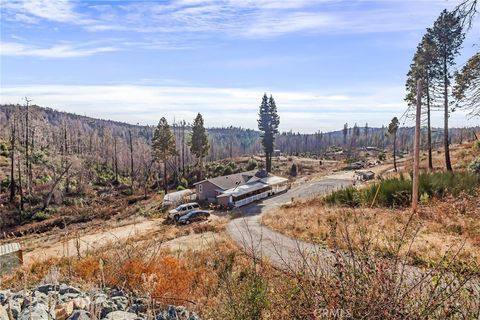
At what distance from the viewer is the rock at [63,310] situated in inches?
A: 174

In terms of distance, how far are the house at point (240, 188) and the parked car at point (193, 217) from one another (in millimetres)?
6107

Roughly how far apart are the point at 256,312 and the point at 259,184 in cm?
3508

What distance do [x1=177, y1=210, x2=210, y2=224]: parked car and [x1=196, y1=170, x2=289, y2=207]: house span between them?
A: 6107 mm

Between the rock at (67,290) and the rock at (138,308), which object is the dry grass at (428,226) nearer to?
the rock at (138,308)

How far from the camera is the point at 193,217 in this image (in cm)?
2688

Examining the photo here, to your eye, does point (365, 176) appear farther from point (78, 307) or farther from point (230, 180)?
point (78, 307)

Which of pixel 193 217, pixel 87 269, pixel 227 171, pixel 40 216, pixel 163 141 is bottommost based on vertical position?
pixel 40 216

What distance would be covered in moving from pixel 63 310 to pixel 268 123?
162 feet

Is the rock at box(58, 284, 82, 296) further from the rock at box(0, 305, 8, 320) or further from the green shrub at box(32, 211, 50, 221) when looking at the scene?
the green shrub at box(32, 211, 50, 221)

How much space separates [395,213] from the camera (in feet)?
46.4

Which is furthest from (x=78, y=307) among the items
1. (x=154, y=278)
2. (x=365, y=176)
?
(x=365, y=176)

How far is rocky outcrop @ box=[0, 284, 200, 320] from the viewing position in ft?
14.1

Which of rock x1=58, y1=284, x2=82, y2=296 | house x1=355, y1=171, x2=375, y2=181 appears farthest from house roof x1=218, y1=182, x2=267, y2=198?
rock x1=58, y1=284, x2=82, y2=296

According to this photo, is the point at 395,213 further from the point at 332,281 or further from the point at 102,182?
the point at 102,182
